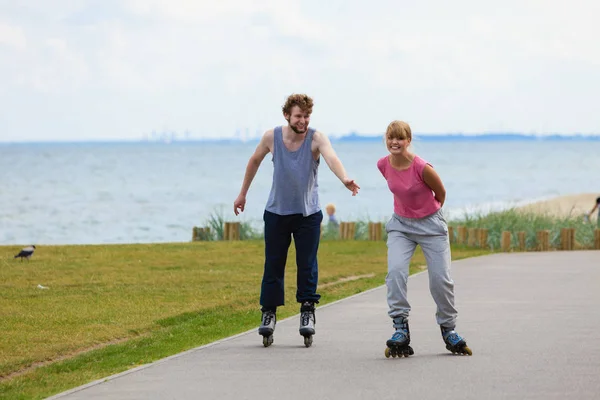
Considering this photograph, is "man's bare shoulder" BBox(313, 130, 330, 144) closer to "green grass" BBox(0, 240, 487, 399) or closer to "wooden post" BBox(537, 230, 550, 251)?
"green grass" BBox(0, 240, 487, 399)

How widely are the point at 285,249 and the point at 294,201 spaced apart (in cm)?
49

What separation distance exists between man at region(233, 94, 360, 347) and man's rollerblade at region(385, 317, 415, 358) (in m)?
0.82

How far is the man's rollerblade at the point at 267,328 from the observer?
379 inches

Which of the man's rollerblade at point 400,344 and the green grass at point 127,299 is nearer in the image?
the man's rollerblade at point 400,344

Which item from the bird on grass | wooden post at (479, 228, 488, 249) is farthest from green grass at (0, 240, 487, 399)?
wooden post at (479, 228, 488, 249)

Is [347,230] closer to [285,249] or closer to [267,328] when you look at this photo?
[285,249]

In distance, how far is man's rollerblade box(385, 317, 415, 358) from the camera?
894cm

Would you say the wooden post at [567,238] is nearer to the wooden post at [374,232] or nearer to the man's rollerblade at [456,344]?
the wooden post at [374,232]

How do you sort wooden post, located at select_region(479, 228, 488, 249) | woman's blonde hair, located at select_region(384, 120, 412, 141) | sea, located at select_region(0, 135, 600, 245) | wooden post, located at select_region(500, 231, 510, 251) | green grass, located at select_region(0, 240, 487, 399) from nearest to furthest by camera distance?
woman's blonde hair, located at select_region(384, 120, 412, 141), green grass, located at select_region(0, 240, 487, 399), wooden post, located at select_region(500, 231, 510, 251), wooden post, located at select_region(479, 228, 488, 249), sea, located at select_region(0, 135, 600, 245)

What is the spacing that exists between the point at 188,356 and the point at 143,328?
7.32 feet

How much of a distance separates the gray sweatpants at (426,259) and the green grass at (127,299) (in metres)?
1.89

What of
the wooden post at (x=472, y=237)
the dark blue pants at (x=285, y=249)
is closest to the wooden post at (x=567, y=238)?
the wooden post at (x=472, y=237)

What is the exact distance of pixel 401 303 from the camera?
9117 mm

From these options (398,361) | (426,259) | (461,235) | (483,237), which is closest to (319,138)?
(426,259)
